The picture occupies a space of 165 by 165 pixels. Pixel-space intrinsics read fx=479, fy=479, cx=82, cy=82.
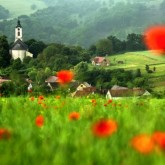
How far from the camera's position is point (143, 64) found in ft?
344

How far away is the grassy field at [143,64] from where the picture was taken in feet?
275

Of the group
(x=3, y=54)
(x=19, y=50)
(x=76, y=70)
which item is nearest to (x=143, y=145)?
(x=76, y=70)

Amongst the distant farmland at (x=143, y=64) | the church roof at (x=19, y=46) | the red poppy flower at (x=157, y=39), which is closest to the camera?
the red poppy flower at (x=157, y=39)

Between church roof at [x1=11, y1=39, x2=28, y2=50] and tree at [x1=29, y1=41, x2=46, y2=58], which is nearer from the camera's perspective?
tree at [x1=29, y1=41, x2=46, y2=58]

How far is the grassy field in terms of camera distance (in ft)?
275

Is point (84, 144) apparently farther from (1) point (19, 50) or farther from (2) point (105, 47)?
(2) point (105, 47)

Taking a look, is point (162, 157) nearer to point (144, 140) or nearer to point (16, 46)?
point (144, 140)

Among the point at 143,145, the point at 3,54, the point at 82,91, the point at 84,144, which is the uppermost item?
the point at 3,54

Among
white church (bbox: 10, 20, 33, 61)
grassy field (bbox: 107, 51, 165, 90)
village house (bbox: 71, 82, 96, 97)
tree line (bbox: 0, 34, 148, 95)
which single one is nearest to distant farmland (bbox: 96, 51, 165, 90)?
grassy field (bbox: 107, 51, 165, 90)

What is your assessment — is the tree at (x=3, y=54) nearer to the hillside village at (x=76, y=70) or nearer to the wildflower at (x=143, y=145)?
the hillside village at (x=76, y=70)

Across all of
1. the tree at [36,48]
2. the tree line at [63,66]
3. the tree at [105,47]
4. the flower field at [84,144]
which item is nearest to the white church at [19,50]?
the tree at [36,48]

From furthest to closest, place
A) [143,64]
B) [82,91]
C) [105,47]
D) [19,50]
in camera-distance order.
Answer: [105,47], [19,50], [143,64], [82,91]

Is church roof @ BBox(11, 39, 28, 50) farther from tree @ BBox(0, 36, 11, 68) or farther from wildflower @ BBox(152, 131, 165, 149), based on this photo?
wildflower @ BBox(152, 131, 165, 149)

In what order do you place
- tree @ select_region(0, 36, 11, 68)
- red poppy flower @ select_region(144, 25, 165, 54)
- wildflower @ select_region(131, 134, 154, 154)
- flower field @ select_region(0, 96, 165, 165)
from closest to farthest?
wildflower @ select_region(131, 134, 154, 154)
flower field @ select_region(0, 96, 165, 165)
red poppy flower @ select_region(144, 25, 165, 54)
tree @ select_region(0, 36, 11, 68)
